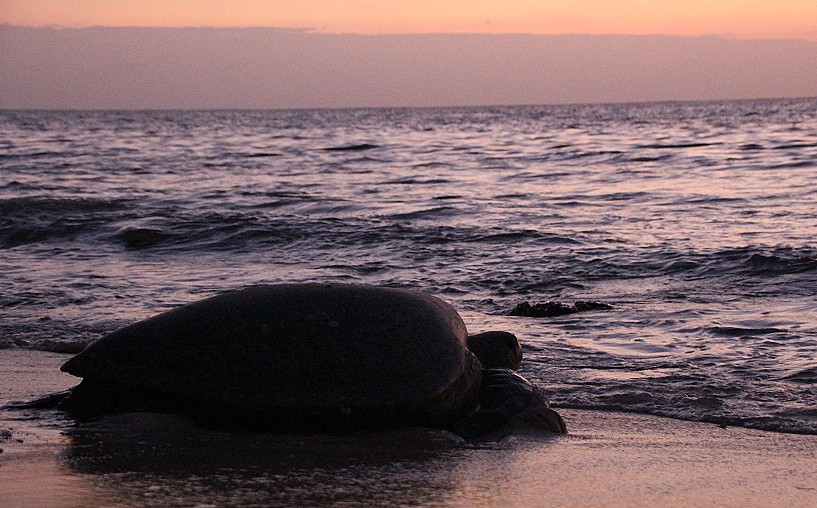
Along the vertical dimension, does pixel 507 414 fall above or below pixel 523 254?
above

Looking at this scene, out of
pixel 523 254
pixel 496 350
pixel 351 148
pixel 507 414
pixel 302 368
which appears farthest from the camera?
pixel 351 148

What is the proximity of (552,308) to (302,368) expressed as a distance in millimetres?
3223

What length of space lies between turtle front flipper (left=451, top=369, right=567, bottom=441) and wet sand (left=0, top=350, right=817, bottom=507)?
0.29ft

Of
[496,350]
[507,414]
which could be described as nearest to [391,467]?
[507,414]

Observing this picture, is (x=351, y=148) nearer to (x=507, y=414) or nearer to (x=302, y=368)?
(x=507, y=414)

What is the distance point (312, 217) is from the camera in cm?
1202

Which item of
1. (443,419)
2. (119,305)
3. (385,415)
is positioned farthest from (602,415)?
(119,305)

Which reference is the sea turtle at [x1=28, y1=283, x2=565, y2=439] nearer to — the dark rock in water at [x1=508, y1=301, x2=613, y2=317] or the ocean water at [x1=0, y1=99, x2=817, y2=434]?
the ocean water at [x1=0, y1=99, x2=817, y2=434]

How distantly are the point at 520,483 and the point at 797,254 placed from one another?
6069mm

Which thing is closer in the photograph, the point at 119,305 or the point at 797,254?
the point at 119,305

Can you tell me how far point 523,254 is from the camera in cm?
913

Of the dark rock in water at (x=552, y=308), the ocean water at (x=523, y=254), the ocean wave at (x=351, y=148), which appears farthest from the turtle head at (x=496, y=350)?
the ocean wave at (x=351, y=148)

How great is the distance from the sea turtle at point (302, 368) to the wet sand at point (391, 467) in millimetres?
94

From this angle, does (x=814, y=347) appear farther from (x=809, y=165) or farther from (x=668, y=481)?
(x=809, y=165)
